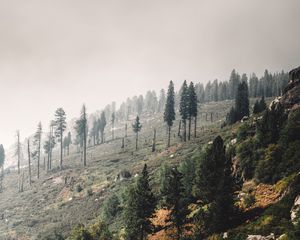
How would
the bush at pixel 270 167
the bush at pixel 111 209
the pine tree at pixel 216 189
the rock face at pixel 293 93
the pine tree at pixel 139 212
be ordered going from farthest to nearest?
the bush at pixel 111 209 < the rock face at pixel 293 93 < the pine tree at pixel 139 212 < the bush at pixel 270 167 < the pine tree at pixel 216 189

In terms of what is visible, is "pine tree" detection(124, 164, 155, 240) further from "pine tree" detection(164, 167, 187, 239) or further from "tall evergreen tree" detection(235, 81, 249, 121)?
"tall evergreen tree" detection(235, 81, 249, 121)

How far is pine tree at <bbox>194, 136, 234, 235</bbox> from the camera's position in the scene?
2730cm

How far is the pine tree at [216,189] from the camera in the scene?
27297 millimetres

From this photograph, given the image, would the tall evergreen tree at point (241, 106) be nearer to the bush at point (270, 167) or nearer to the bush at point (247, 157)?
the bush at point (247, 157)

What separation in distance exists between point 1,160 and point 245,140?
97.6 m

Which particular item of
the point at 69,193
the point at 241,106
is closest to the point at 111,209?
the point at 69,193

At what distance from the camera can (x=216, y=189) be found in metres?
28.8

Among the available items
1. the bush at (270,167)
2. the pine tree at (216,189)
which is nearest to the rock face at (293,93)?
the bush at (270,167)

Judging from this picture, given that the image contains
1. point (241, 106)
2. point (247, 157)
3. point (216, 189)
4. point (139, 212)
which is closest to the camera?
point (216, 189)

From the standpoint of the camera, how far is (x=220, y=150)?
30297 millimetres

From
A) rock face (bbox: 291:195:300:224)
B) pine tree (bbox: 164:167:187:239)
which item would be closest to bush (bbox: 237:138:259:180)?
pine tree (bbox: 164:167:187:239)

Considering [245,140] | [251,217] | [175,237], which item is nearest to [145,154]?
[245,140]

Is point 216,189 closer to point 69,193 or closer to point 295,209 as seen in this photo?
point 295,209

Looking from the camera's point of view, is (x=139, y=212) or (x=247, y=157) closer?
(x=139, y=212)
